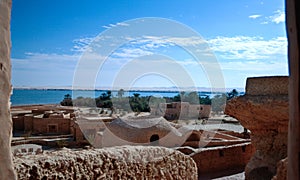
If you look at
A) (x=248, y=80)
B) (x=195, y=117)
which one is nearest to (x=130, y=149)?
(x=248, y=80)

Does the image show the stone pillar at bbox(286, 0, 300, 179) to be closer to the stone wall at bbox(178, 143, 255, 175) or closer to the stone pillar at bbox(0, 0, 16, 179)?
the stone pillar at bbox(0, 0, 16, 179)

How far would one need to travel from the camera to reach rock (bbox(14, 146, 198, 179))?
11.8 feet

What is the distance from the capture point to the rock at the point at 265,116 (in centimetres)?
746

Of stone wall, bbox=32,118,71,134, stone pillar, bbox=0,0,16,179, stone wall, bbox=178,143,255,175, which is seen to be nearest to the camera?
stone pillar, bbox=0,0,16,179

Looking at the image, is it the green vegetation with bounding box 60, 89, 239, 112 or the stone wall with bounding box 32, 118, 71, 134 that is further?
the green vegetation with bounding box 60, 89, 239, 112

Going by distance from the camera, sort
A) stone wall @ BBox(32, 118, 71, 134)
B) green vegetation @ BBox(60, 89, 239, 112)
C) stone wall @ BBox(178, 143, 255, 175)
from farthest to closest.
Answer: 1. green vegetation @ BBox(60, 89, 239, 112)
2. stone wall @ BBox(32, 118, 71, 134)
3. stone wall @ BBox(178, 143, 255, 175)

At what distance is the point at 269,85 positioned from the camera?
7594mm

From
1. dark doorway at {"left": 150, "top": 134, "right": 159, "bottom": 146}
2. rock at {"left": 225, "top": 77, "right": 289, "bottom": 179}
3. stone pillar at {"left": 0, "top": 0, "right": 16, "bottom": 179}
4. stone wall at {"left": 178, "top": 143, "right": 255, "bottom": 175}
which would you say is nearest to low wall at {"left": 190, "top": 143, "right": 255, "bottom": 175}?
stone wall at {"left": 178, "top": 143, "right": 255, "bottom": 175}

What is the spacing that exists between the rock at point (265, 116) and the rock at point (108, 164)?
2.88 metres

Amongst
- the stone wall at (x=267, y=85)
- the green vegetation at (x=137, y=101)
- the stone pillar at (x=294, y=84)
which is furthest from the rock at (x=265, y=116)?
the green vegetation at (x=137, y=101)

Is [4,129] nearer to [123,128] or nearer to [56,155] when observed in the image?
[56,155]

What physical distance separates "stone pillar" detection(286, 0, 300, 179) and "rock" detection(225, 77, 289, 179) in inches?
264

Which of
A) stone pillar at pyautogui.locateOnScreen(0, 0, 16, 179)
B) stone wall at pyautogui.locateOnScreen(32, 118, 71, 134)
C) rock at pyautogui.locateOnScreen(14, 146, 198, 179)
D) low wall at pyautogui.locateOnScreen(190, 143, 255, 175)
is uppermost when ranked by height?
stone pillar at pyautogui.locateOnScreen(0, 0, 16, 179)

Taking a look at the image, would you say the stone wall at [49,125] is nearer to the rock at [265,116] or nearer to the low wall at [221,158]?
the low wall at [221,158]
